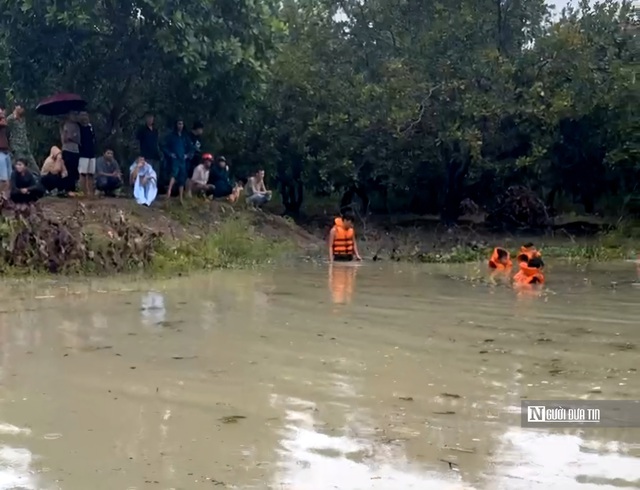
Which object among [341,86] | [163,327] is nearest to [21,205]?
[163,327]

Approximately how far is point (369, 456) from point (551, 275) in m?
10.1

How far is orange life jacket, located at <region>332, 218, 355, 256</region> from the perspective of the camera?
17.5m

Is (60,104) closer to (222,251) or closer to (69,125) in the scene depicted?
(69,125)

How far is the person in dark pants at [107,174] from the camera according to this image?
61.8 feet

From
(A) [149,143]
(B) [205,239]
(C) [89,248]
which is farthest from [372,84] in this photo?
(C) [89,248]

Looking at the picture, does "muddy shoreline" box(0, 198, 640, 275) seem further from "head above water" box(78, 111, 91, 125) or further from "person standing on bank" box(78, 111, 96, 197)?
"head above water" box(78, 111, 91, 125)

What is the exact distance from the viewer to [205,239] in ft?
56.6

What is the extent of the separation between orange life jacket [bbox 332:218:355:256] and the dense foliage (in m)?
4.69

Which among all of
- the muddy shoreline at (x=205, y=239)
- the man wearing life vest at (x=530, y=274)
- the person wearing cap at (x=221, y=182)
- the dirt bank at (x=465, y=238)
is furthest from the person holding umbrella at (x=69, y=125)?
the man wearing life vest at (x=530, y=274)

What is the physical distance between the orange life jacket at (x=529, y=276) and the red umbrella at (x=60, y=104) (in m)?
9.41

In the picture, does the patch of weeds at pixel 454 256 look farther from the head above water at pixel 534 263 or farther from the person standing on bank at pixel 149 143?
the person standing on bank at pixel 149 143

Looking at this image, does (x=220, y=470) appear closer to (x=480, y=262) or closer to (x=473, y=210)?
(x=480, y=262)

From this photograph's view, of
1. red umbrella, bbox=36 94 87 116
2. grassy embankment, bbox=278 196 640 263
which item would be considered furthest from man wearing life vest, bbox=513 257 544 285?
red umbrella, bbox=36 94 87 116

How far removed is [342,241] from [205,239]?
7.45 feet
